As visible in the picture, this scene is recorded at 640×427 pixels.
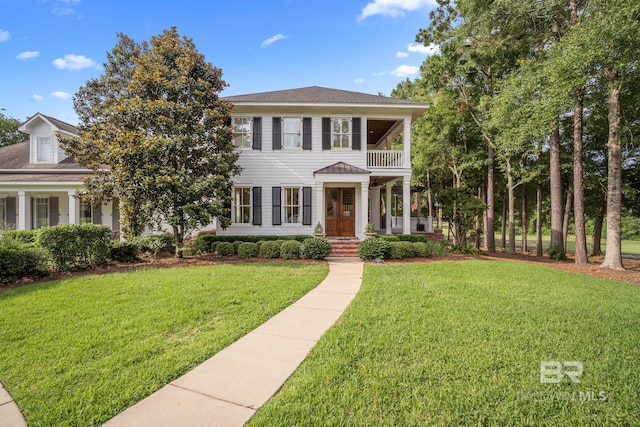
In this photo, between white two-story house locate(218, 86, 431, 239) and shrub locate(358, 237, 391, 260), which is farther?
white two-story house locate(218, 86, 431, 239)

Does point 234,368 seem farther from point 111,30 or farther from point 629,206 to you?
point 629,206

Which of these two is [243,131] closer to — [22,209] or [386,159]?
[386,159]

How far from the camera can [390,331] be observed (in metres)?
3.88

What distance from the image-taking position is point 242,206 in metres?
12.7

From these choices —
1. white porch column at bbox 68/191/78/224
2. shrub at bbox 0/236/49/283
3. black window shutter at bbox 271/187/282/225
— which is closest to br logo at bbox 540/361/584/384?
shrub at bbox 0/236/49/283

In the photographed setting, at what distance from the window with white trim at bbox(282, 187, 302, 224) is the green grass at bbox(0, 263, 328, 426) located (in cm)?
567

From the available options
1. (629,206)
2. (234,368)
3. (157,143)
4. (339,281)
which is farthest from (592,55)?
(629,206)

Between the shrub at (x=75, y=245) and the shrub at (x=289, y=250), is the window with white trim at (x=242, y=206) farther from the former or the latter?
the shrub at (x=75, y=245)

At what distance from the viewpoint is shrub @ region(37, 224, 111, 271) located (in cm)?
736

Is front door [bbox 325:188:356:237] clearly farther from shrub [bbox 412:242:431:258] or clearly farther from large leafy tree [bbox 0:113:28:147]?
large leafy tree [bbox 0:113:28:147]

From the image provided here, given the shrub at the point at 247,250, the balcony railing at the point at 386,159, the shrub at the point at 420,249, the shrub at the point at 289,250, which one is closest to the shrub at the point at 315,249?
the shrub at the point at 289,250

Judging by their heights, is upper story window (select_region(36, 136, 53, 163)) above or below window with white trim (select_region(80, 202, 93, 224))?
above

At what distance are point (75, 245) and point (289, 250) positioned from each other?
6.14m

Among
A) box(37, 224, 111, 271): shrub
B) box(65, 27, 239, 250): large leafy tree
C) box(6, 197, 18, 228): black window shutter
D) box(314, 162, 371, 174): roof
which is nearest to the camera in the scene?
box(37, 224, 111, 271): shrub
